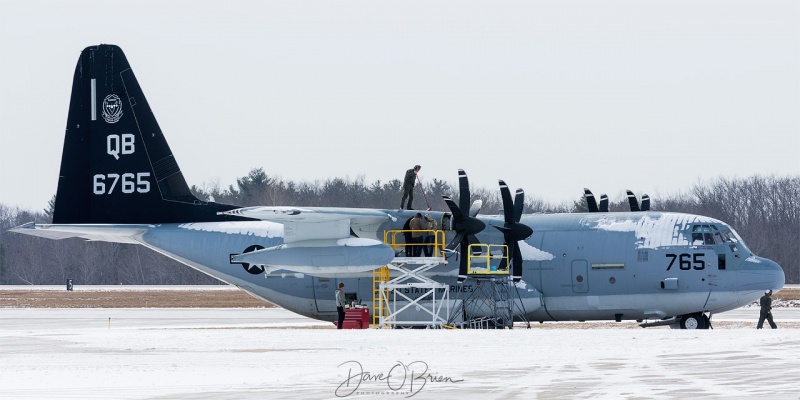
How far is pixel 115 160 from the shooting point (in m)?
36.6

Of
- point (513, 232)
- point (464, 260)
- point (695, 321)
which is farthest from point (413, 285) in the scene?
point (695, 321)

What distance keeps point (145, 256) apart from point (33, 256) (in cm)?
1439

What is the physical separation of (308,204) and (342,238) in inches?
3285

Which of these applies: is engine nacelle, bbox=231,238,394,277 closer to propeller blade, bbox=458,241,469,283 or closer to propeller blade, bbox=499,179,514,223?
propeller blade, bbox=458,241,469,283

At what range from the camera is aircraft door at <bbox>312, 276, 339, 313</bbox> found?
3447 cm

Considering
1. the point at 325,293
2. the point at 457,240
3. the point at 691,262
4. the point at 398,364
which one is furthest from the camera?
the point at 325,293

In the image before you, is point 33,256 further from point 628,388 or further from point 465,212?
point 628,388

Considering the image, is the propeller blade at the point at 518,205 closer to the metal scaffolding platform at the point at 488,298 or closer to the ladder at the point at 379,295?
the metal scaffolding platform at the point at 488,298

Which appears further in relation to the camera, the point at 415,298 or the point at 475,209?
the point at 415,298

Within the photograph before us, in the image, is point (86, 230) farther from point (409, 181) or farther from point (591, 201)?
point (591, 201)

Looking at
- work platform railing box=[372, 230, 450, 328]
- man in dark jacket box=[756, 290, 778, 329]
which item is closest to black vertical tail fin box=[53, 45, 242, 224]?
work platform railing box=[372, 230, 450, 328]

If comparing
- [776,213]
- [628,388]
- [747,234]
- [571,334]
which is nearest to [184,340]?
[571,334]

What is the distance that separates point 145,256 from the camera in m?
111

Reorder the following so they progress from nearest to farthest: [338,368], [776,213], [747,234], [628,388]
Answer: [628,388] → [338,368] → [747,234] → [776,213]
